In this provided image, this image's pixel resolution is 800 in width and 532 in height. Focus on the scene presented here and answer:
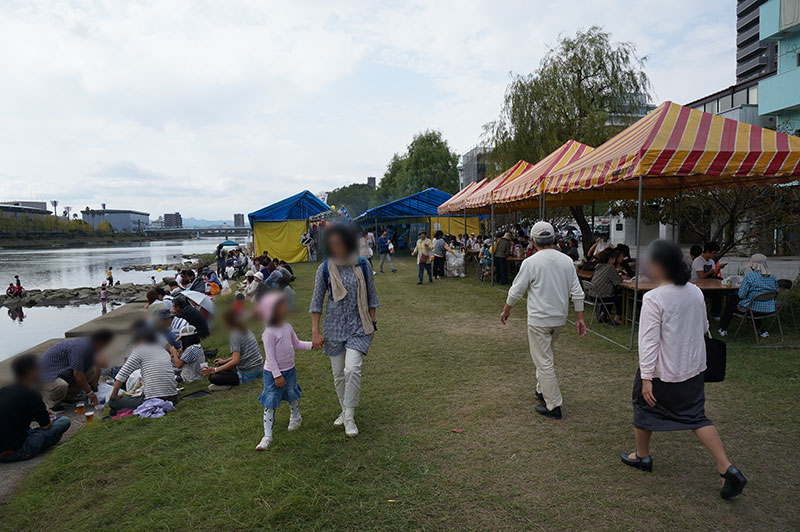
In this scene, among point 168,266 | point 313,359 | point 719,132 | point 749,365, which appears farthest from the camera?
point 168,266

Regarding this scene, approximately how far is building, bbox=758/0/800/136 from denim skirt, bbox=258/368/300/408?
27.5m

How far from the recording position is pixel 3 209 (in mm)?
92000

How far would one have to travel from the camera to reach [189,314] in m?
6.35

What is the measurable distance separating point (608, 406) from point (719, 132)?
428cm

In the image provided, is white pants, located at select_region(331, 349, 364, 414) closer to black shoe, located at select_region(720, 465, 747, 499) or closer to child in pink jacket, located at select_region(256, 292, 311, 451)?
child in pink jacket, located at select_region(256, 292, 311, 451)

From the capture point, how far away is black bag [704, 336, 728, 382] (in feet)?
9.84

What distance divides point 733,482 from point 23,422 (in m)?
5.78

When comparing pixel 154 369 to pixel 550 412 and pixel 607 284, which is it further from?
pixel 607 284

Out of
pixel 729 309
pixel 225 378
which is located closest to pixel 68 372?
pixel 225 378

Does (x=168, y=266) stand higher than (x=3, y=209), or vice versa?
(x=3, y=209)

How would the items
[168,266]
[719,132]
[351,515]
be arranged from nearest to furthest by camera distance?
[351,515] < [719,132] < [168,266]

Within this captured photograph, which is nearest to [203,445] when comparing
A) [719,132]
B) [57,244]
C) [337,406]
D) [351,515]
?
[337,406]

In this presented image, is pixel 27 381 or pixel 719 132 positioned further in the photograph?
pixel 719 132

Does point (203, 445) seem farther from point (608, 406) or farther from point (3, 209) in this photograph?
point (3, 209)
